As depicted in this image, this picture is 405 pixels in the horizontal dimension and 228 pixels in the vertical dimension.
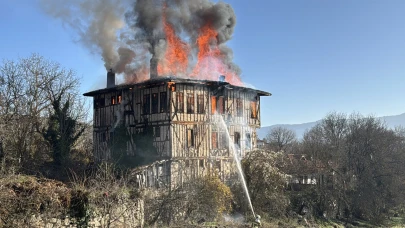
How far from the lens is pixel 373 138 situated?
40469mm

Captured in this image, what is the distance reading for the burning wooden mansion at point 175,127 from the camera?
104 feet

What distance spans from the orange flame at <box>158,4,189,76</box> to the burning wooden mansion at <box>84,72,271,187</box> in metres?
3.54

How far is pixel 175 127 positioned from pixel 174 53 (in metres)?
9.18

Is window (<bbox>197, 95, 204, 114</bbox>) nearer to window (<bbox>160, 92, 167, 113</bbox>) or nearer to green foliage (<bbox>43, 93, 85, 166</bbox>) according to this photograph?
window (<bbox>160, 92, 167, 113</bbox>)

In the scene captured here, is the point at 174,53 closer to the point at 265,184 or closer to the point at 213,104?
the point at 213,104

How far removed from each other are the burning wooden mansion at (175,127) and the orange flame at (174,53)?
3540 mm

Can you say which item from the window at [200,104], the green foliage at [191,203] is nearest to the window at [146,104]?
the window at [200,104]

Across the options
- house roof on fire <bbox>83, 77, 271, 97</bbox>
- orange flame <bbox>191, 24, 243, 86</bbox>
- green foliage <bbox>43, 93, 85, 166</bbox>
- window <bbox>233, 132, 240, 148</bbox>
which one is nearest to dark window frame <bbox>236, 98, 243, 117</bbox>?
house roof on fire <bbox>83, 77, 271, 97</bbox>

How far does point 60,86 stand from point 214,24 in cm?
1561

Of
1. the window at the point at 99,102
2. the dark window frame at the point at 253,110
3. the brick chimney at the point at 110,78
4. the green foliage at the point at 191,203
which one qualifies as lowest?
the green foliage at the point at 191,203

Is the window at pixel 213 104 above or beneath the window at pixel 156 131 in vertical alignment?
above

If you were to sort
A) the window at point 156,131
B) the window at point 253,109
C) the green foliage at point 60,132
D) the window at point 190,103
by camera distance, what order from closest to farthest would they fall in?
the window at point 156,131 → the window at point 190,103 → the green foliage at point 60,132 → the window at point 253,109

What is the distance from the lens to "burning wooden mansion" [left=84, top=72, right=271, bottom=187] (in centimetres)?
3166

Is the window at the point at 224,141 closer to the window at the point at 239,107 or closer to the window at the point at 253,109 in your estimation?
the window at the point at 239,107
